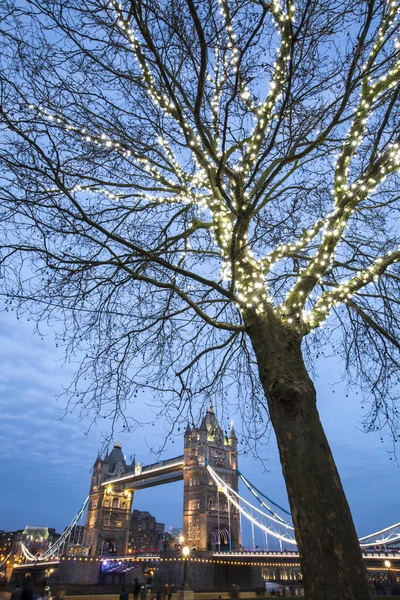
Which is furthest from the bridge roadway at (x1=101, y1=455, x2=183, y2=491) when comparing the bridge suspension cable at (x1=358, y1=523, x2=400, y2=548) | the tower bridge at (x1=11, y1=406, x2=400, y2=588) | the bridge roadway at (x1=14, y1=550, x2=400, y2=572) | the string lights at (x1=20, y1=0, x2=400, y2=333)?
the string lights at (x1=20, y1=0, x2=400, y2=333)

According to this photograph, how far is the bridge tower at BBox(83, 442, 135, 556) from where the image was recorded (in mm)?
67438

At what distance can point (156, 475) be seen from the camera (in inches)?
2375

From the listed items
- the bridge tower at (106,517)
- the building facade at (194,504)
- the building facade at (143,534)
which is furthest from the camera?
the building facade at (143,534)

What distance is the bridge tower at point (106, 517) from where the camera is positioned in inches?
2655

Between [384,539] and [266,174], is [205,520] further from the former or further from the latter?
[266,174]

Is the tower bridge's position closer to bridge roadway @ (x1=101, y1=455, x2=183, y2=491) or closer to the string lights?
bridge roadway @ (x1=101, y1=455, x2=183, y2=491)

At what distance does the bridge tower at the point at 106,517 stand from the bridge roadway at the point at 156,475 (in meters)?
5.50

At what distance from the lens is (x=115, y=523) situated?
7088 cm

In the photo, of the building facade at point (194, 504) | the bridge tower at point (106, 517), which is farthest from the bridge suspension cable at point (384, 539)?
the bridge tower at point (106, 517)

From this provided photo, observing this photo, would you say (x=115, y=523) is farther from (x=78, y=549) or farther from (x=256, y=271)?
(x=256, y=271)

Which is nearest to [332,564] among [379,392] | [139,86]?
[379,392]

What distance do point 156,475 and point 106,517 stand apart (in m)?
18.2

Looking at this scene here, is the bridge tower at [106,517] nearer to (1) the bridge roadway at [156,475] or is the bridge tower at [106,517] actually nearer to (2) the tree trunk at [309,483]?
(1) the bridge roadway at [156,475]

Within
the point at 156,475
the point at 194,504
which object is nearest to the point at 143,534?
the point at 156,475
